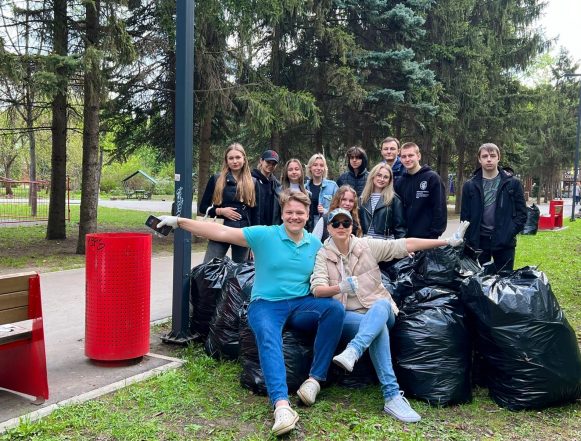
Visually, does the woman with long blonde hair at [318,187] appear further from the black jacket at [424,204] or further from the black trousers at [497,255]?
the black trousers at [497,255]

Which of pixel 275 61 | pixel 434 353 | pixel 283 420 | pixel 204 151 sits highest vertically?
pixel 275 61

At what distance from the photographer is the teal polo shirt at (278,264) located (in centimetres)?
360

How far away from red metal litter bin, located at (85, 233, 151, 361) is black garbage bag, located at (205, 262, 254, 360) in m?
0.60

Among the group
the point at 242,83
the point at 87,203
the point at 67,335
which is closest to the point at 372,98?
the point at 242,83

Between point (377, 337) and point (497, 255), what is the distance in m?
1.94

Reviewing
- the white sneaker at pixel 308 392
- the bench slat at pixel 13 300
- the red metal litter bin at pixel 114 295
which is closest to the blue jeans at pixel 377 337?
the white sneaker at pixel 308 392

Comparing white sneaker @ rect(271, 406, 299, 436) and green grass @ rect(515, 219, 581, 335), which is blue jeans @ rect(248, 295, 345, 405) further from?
green grass @ rect(515, 219, 581, 335)

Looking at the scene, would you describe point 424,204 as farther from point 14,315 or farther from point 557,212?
point 557,212

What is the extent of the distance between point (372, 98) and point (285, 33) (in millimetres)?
3008

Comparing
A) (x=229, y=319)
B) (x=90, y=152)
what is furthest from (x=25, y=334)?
(x=90, y=152)

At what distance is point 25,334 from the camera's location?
342 centimetres

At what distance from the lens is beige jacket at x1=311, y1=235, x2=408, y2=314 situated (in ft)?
12.0

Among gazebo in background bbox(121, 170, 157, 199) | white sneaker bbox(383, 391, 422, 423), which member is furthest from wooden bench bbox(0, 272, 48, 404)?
gazebo in background bbox(121, 170, 157, 199)

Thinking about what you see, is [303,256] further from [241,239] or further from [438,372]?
[438,372]
